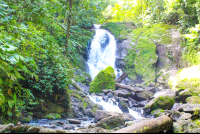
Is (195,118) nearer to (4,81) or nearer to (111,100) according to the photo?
(4,81)

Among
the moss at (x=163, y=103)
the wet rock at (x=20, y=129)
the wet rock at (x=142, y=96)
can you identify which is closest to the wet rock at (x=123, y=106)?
the moss at (x=163, y=103)

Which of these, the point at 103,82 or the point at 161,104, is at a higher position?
the point at 103,82

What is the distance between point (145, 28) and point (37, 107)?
1702 centimetres

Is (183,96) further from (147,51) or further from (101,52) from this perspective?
(101,52)

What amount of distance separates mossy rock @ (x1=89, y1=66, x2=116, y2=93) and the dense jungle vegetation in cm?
223

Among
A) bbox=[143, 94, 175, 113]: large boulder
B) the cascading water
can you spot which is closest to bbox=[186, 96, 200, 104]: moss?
bbox=[143, 94, 175, 113]: large boulder

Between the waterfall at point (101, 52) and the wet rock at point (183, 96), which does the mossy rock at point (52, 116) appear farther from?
the waterfall at point (101, 52)

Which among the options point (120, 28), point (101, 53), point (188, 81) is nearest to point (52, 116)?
point (188, 81)

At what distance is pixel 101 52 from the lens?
18062 mm

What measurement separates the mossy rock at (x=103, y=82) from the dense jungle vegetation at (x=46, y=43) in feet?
7.33

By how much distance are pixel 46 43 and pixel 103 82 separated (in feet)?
21.4

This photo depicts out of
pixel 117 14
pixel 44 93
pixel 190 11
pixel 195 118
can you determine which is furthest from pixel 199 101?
pixel 117 14

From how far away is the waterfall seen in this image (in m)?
→ 17.0

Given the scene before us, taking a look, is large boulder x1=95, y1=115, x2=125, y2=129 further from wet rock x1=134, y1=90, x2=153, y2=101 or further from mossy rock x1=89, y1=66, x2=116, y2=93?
mossy rock x1=89, y1=66, x2=116, y2=93
